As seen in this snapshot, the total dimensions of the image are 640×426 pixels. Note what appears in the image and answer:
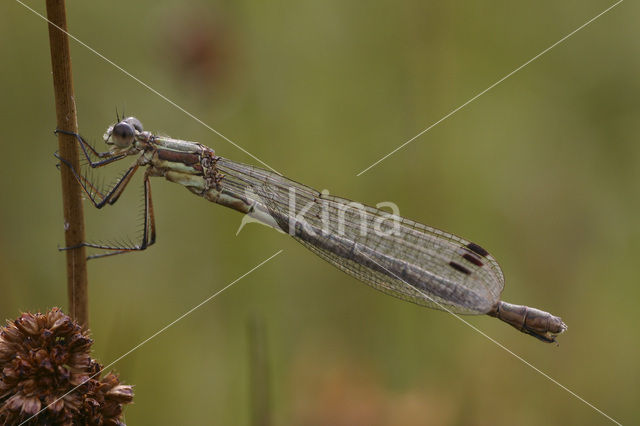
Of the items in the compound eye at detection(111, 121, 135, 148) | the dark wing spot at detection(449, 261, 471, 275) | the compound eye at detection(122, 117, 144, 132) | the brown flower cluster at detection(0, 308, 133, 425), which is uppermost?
the compound eye at detection(122, 117, 144, 132)

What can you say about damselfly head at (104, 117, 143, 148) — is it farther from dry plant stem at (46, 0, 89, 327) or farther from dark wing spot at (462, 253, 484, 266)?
Result: dark wing spot at (462, 253, 484, 266)

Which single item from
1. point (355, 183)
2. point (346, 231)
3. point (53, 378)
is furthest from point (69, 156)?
point (355, 183)

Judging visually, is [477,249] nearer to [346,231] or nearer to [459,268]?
[459,268]

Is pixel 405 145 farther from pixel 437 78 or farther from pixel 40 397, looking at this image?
pixel 40 397

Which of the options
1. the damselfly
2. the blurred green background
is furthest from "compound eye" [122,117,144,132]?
the blurred green background

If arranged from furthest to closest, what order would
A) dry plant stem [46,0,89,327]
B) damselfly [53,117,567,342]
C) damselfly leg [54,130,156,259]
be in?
damselfly [53,117,567,342] → damselfly leg [54,130,156,259] → dry plant stem [46,0,89,327]

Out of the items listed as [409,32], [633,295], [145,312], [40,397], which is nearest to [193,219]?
[145,312]
